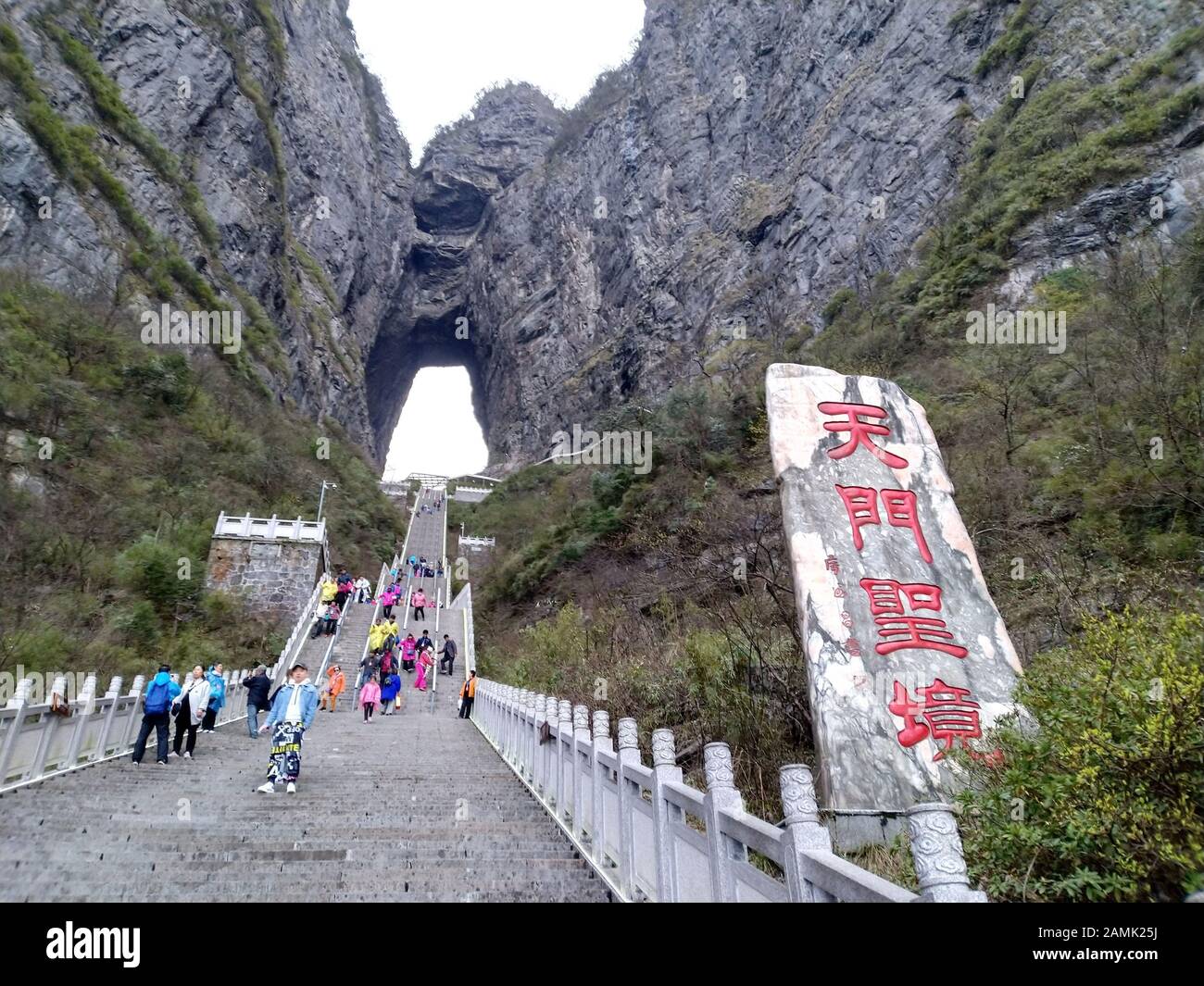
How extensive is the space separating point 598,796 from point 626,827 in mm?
669

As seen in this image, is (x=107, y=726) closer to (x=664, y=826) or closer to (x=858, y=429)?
(x=664, y=826)

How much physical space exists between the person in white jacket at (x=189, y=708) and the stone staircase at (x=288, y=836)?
24cm

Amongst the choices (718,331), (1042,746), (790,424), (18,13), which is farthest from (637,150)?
(1042,746)

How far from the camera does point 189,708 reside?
8047mm

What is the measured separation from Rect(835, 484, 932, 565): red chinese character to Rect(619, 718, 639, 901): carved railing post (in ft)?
9.06

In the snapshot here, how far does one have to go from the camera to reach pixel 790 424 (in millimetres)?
6508

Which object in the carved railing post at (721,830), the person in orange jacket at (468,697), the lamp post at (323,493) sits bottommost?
the person in orange jacket at (468,697)

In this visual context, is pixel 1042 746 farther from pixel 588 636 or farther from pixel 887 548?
pixel 588 636

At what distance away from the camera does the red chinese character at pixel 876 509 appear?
598cm

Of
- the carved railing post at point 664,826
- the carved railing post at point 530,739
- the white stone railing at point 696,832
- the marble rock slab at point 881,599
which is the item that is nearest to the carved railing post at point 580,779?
the white stone railing at point 696,832

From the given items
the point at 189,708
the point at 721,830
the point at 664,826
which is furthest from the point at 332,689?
the point at 721,830

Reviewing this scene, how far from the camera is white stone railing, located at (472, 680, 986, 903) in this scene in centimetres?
186

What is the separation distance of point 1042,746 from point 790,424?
12.9 ft

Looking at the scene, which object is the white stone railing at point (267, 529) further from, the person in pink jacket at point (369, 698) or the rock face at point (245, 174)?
the person in pink jacket at point (369, 698)
